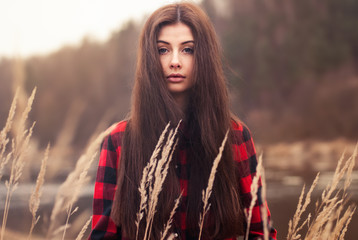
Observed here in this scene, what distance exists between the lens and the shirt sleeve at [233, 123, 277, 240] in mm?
1909

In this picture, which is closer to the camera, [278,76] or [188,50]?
Result: [188,50]

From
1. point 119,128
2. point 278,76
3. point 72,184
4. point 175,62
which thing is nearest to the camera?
point 72,184

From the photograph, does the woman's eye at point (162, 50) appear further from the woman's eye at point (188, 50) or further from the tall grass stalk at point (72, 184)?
the tall grass stalk at point (72, 184)

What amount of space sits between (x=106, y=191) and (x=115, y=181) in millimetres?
57

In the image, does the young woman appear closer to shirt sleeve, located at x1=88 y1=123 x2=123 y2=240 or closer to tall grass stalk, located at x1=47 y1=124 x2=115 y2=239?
shirt sleeve, located at x1=88 y1=123 x2=123 y2=240

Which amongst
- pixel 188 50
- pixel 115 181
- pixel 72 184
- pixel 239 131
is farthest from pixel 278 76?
pixel 72 184

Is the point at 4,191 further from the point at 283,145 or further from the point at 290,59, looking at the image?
the point at 290,59

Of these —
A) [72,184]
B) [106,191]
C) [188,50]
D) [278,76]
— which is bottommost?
[106,191]

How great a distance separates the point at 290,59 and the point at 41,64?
19.3 m

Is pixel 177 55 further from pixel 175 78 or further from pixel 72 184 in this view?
pixel 72 184

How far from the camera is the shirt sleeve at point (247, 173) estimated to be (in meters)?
1.91

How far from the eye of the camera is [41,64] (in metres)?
34.6

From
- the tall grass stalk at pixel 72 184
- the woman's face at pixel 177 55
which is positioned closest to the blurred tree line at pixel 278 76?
the woman's face at pixel 177 55

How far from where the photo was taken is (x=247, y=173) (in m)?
1.95
